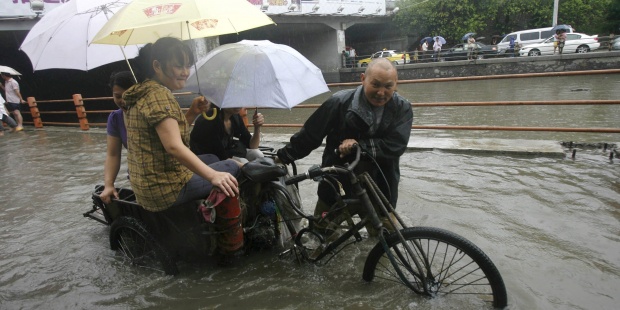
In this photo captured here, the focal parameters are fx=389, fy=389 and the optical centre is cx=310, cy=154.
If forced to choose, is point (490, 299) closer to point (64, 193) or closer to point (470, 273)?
point (470, 273)

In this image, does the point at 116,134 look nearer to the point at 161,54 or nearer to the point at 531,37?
the point at 161,54

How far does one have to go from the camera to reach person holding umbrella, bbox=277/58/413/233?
8.05 feet

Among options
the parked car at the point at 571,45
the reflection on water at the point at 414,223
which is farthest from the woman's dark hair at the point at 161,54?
the parked car at the point at 571,45

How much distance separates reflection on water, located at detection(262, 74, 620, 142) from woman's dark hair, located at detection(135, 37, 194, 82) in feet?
22.2

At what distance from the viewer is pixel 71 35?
3.11m

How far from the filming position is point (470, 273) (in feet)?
7.85

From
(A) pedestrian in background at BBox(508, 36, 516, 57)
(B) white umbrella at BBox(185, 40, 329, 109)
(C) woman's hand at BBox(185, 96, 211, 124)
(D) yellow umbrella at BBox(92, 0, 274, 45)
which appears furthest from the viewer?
(A) pedestrian in background at BBox(508, 36, 516, 57)

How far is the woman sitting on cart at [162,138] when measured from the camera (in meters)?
2.08

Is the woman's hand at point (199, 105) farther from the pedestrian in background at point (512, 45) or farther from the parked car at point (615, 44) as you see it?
the parked car at point (615, 44)

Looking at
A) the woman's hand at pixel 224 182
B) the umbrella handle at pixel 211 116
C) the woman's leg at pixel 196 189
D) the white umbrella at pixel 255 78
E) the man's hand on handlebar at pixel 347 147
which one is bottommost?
the woman's leg at pixel 196 189

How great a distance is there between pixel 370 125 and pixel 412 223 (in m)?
A: 1.30

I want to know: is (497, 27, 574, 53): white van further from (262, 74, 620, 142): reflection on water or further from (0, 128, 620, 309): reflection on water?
(0, 128, 620, 309): reflection on water

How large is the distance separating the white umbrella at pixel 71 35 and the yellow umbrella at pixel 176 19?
0.36 metres

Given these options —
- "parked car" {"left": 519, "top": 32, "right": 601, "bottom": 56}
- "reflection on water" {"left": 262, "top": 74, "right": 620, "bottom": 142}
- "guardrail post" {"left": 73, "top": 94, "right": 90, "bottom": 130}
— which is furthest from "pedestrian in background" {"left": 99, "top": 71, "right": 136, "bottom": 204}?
"parked car" {"left": 519, "top": 32, "right": 601, "bottom": 56}
